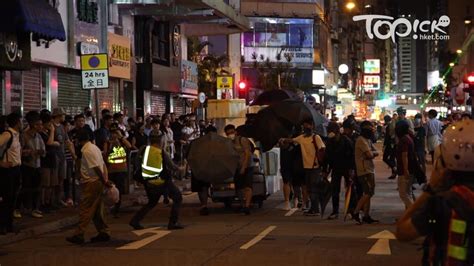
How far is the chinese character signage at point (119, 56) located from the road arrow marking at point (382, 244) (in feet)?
48.9

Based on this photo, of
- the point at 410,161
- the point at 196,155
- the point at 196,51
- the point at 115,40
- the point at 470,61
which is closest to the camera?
the point at 410,161

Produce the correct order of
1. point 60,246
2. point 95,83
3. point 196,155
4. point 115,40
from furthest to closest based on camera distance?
point 115,40 → point 95,83 → point 196,155 → point 60,246

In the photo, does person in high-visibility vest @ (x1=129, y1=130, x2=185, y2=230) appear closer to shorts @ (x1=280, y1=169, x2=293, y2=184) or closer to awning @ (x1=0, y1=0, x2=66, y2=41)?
shorts @ (x1=280, y1=169, x2=293, y2=184)

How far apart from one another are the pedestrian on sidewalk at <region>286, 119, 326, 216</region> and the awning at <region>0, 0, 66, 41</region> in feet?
19.2

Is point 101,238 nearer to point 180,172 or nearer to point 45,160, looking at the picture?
point 45,160

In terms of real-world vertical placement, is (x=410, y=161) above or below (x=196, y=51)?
below

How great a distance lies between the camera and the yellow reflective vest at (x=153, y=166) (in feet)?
43.4

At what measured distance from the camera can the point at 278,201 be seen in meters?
18.5

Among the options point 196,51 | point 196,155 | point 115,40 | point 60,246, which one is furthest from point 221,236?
point 196,51

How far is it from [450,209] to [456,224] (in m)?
0.09

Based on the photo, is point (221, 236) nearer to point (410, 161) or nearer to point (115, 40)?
point (410, 161)

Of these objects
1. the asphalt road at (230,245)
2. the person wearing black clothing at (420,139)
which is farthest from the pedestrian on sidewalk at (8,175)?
the person wearing black clothing at (420,139)

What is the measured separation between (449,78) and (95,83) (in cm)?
9012

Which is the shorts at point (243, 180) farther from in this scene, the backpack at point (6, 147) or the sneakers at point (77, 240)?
the backpack at point (6, 147)
